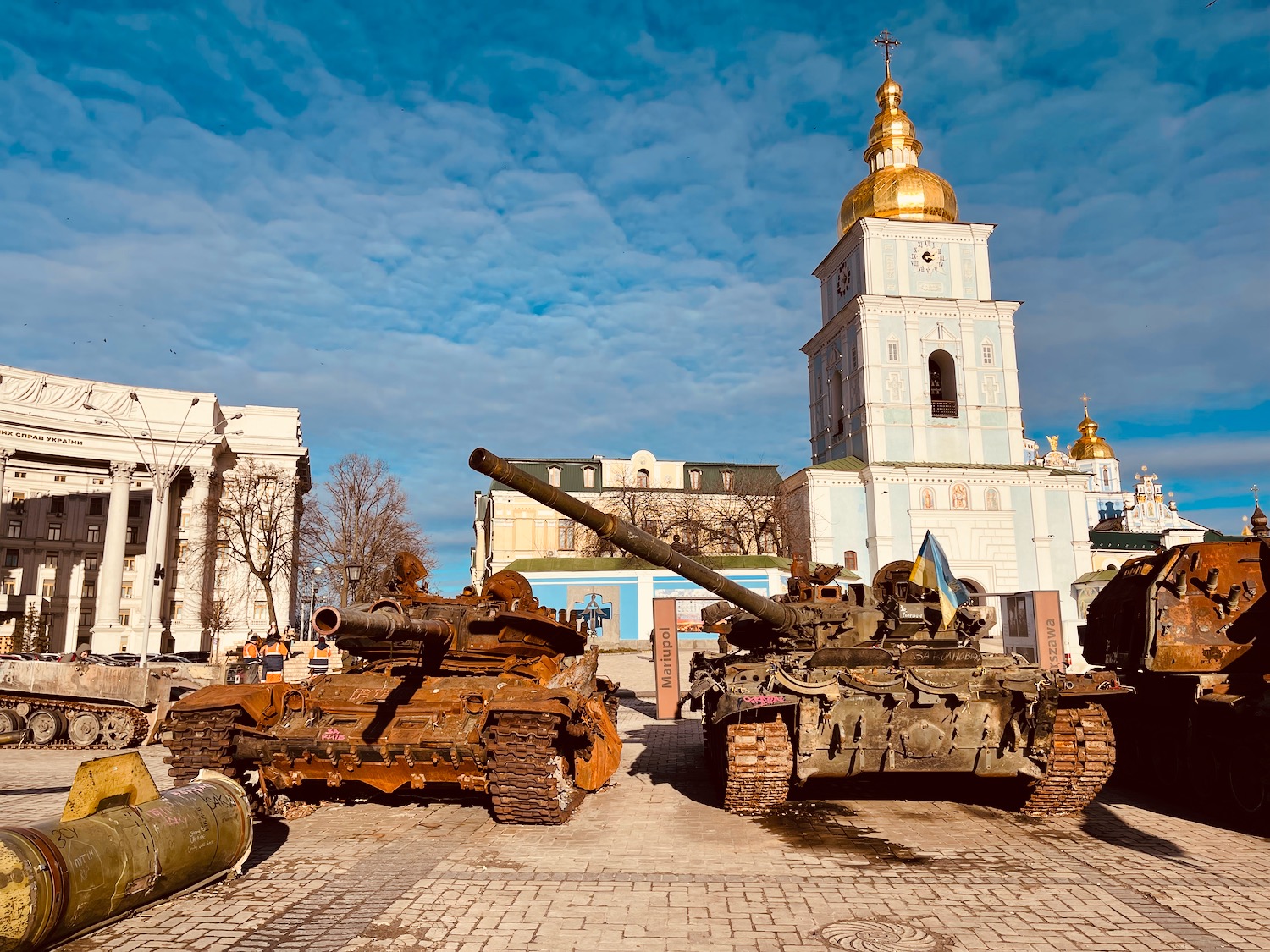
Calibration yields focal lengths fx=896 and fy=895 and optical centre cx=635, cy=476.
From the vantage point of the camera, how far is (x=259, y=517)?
129 feet

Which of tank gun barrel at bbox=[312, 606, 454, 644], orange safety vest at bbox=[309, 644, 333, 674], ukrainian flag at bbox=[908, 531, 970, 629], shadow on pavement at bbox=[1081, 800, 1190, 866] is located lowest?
shadow on pavement at bbox=[1081, 800, 1190, 866]

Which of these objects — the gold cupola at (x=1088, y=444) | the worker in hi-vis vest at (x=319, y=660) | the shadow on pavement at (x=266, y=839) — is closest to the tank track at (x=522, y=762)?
the shadow on pavement at (x=266, y=839)

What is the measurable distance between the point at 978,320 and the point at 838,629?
117 feet

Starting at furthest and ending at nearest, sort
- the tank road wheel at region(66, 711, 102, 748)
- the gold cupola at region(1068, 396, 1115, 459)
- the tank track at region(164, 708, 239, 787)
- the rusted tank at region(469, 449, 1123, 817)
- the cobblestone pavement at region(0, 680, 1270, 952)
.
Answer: the gold cupola at region(1068, 396, 1115, 459) → the tank road wheel at region(66, 711, 102, 748) → the rusted tank at region(469, 449, 1123, 817) → the tank track at region(164, 708, 239, 787) → the cobblestone pavement at region(0, 680, 1270, 952)

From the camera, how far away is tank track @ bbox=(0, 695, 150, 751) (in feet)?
48.1

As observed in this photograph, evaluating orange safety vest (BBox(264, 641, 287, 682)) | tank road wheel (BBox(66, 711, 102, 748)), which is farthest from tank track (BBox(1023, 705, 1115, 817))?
orange safety vest (BBox(264, 641, 287, 682))

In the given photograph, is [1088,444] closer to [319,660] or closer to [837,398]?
[837,398]

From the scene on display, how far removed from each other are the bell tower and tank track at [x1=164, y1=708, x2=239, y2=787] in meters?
35.3

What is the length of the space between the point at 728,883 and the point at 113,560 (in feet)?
143

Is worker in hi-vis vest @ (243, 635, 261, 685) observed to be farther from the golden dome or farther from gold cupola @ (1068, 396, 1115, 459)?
gold cupola @ (1068, 396, 1115, 459)

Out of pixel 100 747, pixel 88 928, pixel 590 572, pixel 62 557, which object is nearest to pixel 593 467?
pixel 590 572

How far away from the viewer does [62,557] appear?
5100 cm

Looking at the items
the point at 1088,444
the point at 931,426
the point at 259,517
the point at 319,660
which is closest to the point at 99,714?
the point at 319,660

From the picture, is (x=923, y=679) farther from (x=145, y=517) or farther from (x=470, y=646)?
(x=145, y=517)
